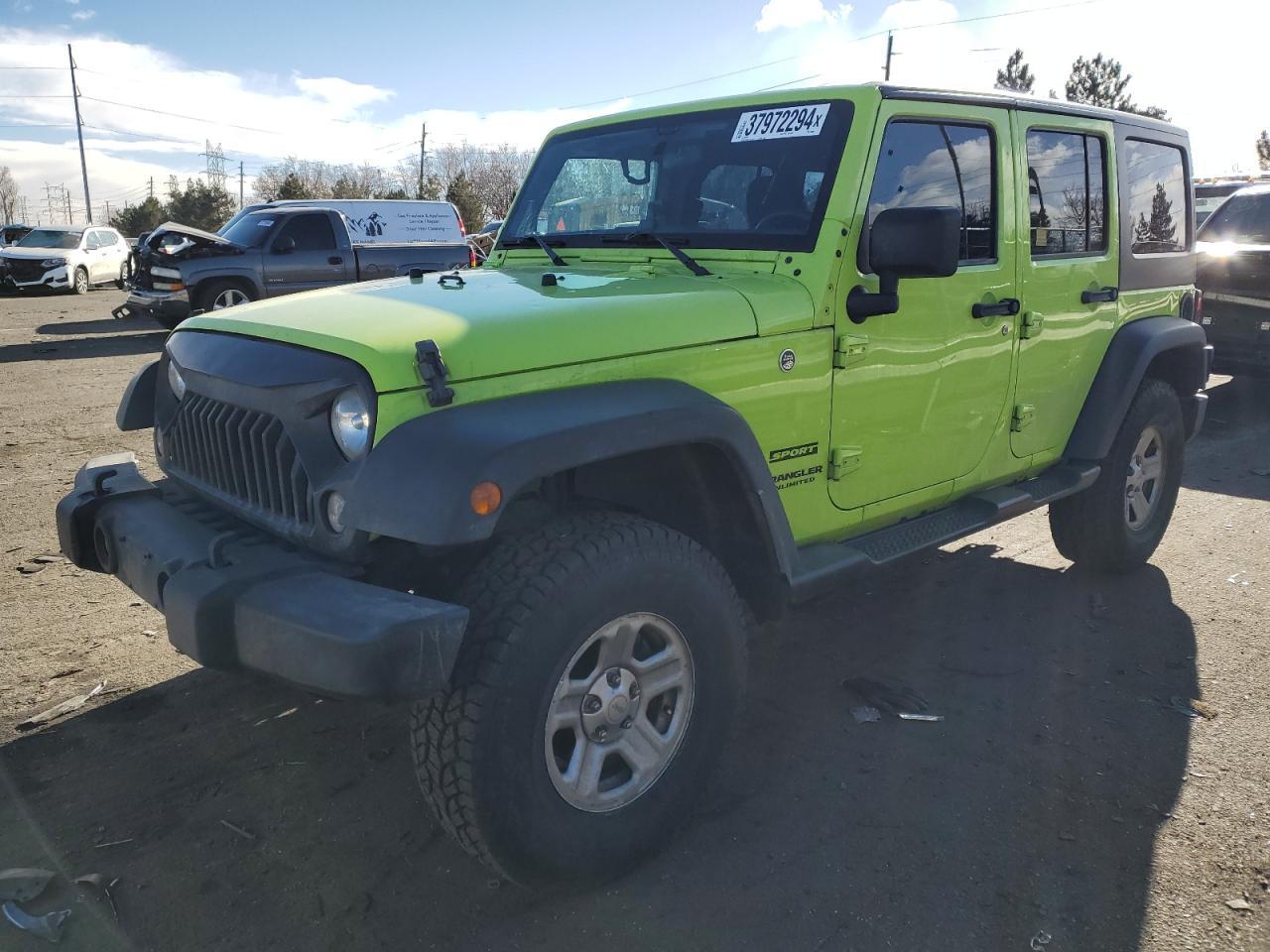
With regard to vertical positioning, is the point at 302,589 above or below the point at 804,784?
above

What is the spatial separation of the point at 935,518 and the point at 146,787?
285cm

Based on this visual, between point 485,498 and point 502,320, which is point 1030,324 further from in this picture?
point 485,498

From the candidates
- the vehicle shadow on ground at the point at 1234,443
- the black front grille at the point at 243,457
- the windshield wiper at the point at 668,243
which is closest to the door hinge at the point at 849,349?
the windshield wiper at the point at 668,243

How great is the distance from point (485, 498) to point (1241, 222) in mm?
9293

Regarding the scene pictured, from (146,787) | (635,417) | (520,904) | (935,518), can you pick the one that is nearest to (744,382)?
(635,417)

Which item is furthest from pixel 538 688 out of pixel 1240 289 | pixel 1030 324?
pixel 1240 289

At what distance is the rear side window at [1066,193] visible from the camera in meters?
3.84

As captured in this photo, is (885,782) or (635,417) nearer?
(635,417)

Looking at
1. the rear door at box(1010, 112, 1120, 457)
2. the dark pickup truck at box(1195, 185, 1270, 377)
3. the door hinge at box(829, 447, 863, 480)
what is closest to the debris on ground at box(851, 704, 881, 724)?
the door hinge at box(829, 447, 863, 480)

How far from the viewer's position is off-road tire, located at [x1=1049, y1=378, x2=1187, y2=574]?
4.50 m

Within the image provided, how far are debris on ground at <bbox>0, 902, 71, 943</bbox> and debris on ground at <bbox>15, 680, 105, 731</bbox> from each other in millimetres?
1019

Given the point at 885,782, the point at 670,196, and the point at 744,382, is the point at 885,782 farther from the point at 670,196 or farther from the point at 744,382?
the point at 670,196

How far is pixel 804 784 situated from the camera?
3.02 m

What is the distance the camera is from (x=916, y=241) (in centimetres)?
279
